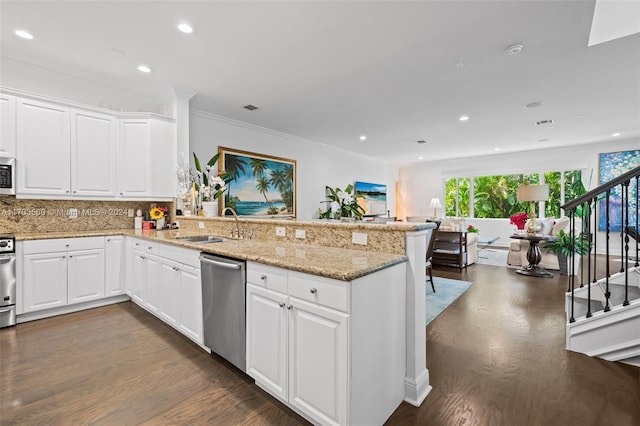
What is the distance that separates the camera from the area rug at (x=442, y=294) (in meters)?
3.34

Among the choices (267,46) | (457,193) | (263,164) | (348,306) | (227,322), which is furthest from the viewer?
(457,193)

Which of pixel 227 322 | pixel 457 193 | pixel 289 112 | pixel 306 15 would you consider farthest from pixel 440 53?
pixel 457 193

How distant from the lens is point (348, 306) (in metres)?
1.37

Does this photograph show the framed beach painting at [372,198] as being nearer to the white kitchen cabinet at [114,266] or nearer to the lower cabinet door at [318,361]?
the white kitchen cabinet at [114,266]

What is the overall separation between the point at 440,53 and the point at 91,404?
4.15 metres

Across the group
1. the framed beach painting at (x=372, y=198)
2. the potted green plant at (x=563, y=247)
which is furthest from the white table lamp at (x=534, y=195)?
the framed beach painting at (x=372, y=198)

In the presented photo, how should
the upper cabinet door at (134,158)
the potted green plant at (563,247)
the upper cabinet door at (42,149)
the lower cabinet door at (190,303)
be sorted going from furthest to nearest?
the potted green plant at (563,247), the upper cabinet door at (134,158), the upper cabinet door at (42,149), the lower cabinet door at (190,303)

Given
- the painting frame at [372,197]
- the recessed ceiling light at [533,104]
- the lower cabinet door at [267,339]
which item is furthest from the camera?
the painting frame at [372,197]

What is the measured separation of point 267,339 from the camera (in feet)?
5.77

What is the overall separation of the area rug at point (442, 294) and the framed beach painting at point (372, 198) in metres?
4.33

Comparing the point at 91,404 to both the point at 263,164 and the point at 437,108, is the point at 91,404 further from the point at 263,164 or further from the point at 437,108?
the point at 437,108

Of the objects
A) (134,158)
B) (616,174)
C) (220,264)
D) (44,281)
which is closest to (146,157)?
(134,158)

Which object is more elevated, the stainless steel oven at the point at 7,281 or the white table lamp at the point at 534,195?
the white table lamp at the point at 534,195

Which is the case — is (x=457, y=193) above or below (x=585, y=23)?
below
